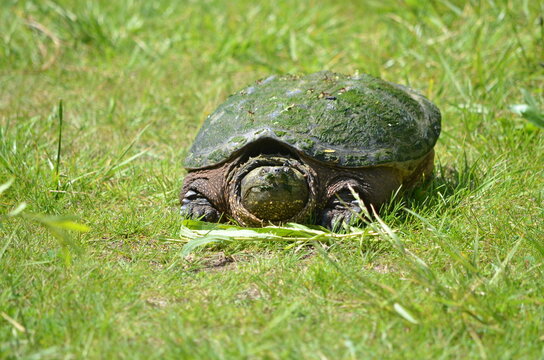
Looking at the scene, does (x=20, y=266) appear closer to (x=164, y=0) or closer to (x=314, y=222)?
(x=314, y=222)

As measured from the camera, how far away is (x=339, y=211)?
3195 millimetres

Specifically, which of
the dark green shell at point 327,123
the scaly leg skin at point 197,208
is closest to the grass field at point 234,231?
the scaly leg skin at point 197,208

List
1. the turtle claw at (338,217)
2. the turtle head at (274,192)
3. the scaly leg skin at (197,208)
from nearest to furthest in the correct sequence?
1. the turtle head at (274,192)
2. the turtle claw at (338,217)
3. the scaly leg skin at (197,208)

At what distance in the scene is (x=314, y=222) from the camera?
10.6 ft

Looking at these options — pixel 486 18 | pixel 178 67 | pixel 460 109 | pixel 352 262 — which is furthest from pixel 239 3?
pixel 352 262

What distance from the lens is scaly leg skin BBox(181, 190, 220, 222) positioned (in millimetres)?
3297

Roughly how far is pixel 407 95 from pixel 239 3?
11.7 ft

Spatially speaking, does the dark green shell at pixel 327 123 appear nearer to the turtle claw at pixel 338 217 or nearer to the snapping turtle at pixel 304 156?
the snapping turtle at pixel 304 156

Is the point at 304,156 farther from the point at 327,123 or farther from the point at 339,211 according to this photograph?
the point at 339,211

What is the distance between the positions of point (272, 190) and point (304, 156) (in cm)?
26

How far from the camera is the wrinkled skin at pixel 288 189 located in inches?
120

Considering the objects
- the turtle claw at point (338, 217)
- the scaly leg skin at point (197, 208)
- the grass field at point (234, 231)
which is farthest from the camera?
the scaly leg skin at point (197, 208)

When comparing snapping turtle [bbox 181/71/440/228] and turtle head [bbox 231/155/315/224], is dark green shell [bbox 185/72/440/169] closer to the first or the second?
snapping turtle [bbox 181/71/440/228]

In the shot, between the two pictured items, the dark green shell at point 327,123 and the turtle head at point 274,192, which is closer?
the turtle head at point 274,192
